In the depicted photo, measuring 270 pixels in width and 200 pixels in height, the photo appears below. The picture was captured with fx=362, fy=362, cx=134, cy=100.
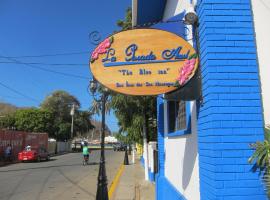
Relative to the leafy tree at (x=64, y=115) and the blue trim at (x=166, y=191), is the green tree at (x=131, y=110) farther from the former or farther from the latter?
the leafy tree at (x=64, y=115)

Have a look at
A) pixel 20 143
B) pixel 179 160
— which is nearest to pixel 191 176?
pixel 179 160

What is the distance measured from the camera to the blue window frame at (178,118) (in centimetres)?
680

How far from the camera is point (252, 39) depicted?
5.23 metres

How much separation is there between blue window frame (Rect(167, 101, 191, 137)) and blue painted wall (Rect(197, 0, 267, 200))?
1334 mm

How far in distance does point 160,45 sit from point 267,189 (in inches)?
95.7

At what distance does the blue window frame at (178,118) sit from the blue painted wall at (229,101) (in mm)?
1334

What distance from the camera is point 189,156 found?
6758 millimetres

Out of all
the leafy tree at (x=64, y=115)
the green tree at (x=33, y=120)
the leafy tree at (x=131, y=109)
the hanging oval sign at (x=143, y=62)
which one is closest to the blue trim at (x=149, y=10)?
the hanging oval sign at (x=143, y=62)

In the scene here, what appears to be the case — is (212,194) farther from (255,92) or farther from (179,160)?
(179,160)

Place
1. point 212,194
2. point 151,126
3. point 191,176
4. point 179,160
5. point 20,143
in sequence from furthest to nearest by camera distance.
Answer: point 20,143 → point 151,126 → point 179,160 → point 191,176 → point 212,194

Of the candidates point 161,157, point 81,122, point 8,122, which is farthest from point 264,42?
point 81,122

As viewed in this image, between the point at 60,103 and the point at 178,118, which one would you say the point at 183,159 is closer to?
the point at 178,118

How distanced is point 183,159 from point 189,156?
2.17 ft

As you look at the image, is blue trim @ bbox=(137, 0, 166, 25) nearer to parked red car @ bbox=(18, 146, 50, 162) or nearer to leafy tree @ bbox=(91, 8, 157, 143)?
leafy tree @ bbox=(91, 8, 157, 143)
